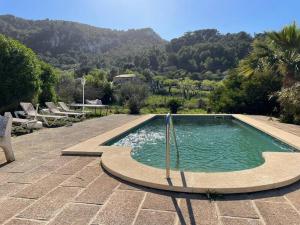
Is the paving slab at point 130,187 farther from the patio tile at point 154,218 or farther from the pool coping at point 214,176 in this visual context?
the patio tile at point 154,218

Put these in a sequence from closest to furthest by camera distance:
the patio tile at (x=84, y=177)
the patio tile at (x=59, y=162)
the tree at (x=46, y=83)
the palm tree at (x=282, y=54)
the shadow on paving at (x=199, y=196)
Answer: the shadow on paving at (x=199, y=196), the patio tile at (x=84, y=177), the patio tile at (x=59, y=162), the palm tree at (x=282, y=54), the tree at (x=46, y=83)

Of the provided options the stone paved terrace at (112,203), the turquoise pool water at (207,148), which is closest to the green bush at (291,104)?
the turquoise pool water at (207,148)

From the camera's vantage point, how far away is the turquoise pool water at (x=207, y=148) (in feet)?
19.4

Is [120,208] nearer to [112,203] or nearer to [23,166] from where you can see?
[112,203]

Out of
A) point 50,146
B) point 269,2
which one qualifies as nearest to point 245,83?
point 269,2

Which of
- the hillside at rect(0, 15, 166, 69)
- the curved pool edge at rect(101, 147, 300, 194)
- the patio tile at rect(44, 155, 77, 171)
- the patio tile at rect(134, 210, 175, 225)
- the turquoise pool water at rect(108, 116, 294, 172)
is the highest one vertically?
the hillside at rect(0, 15, 166, 69)

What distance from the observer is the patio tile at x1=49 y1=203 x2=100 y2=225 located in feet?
9.61

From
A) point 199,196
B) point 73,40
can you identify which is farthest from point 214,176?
point 73,40

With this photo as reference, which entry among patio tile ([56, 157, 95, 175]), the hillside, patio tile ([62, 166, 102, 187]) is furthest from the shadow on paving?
the hillside

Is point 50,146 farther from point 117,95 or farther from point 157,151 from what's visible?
point 117,95

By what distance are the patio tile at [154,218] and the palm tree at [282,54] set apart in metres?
11.0

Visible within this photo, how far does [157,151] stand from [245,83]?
10460 millimetres

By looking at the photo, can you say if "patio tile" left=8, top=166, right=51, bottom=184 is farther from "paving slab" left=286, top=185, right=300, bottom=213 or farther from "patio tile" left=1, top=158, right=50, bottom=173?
"paving slab" left=286, top=185, right=300, bottom=213

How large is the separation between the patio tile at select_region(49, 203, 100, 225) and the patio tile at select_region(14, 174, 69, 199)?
2.02 ft
